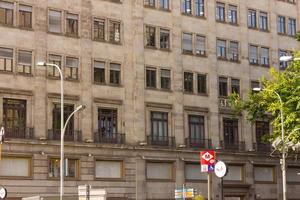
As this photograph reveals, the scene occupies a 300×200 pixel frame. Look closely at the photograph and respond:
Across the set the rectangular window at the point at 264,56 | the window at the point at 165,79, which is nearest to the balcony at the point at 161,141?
the window at the point at 165,79

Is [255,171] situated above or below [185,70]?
below

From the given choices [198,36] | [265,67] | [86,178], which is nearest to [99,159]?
[86,178]

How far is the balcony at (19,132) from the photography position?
166 ft

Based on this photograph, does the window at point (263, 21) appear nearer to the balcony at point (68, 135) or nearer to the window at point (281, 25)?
the window at point (281, 25)

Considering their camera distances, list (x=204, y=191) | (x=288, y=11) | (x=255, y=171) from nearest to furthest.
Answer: (x=204, y=191) → (x=255, y=171) → (x=288, y=11)

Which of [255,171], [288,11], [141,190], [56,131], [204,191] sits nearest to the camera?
[56,131]

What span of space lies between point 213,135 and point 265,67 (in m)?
9.73

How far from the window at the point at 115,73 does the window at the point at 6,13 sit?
8.84 metres

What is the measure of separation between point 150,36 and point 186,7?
5.04m

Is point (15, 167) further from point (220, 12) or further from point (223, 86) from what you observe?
point (220, 12)

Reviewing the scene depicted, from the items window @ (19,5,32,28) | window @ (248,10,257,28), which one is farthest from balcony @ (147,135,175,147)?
window @ (248,10,257,28)

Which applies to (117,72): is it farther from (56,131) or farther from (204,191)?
(204,191)

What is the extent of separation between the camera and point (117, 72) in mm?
57031

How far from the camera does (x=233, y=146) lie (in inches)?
2498
